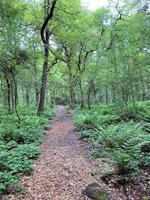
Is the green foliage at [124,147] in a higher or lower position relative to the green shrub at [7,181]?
higher

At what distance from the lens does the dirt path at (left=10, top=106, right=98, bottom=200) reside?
5.11m

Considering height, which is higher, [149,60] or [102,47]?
[102,47]

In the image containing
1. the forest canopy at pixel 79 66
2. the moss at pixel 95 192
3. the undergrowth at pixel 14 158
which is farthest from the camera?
the forest canopy at pixel 79 66

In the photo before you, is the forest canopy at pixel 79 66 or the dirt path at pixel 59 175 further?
the forest canopy at pixel 79 66

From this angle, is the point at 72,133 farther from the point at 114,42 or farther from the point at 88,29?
the point at 88,29

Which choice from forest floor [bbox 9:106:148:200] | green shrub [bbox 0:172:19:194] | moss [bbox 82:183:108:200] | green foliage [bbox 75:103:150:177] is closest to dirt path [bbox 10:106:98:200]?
forest floor [bbox 9:106:148:200]

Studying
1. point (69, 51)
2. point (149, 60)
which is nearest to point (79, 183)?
point (149, 60)

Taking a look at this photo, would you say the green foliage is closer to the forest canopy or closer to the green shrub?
the forest canopy

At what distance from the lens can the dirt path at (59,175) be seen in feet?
16.8

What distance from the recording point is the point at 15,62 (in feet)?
37.9

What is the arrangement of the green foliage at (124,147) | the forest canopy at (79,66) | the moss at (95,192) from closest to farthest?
the moss at (95,192), the green foliage at (124,147), the forest canopy at (79,66)

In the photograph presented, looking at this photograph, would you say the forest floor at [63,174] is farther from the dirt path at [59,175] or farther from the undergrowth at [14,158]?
the undergrowth at [14,158]

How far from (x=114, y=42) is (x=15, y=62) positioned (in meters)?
10.3

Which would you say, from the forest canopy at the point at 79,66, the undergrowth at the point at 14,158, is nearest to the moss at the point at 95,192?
the forest canopy at the point at 79,66
